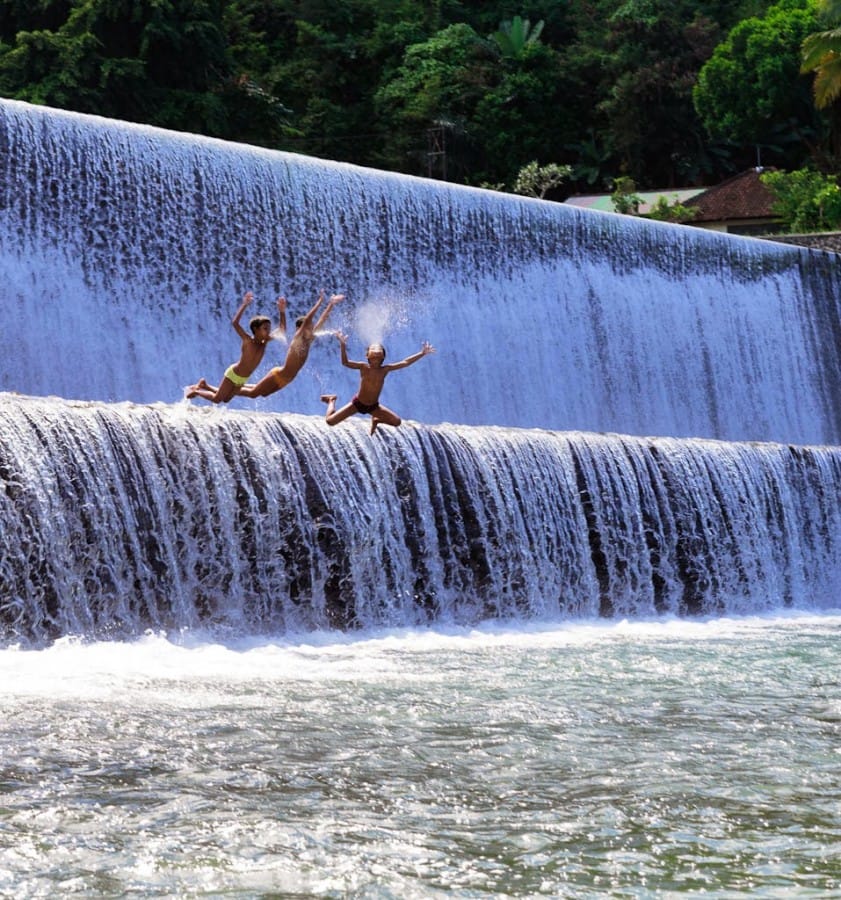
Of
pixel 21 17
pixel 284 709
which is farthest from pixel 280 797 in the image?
pixel 21 17

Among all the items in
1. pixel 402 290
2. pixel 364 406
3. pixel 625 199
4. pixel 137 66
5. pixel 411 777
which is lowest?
pixel 411 777

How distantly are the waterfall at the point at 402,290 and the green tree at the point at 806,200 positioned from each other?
25.4 feet

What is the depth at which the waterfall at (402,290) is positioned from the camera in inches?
667

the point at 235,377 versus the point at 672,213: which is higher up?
the point at 672,213

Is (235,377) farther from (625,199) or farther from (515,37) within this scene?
(515,37)

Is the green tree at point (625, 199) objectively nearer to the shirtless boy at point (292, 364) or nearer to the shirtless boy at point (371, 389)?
the shirtless boy at point (371, 389)

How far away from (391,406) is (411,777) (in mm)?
12453

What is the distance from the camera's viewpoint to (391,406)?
1973cm

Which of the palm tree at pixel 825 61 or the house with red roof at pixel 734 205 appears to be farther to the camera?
the house with red roof at pixel 734 205

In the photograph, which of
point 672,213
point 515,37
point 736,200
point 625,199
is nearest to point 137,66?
point 625,199

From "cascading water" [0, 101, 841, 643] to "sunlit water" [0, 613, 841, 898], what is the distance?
52.5 inches

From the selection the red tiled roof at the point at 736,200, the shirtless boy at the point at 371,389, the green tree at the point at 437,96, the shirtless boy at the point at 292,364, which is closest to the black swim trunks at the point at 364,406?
the shirtless boy at the point at 371,389

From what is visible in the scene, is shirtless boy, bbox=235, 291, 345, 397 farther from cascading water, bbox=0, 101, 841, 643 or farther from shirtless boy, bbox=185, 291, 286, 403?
Result: cascading water, bbox=0, 101, 841, 643

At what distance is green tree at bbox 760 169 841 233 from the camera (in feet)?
108
